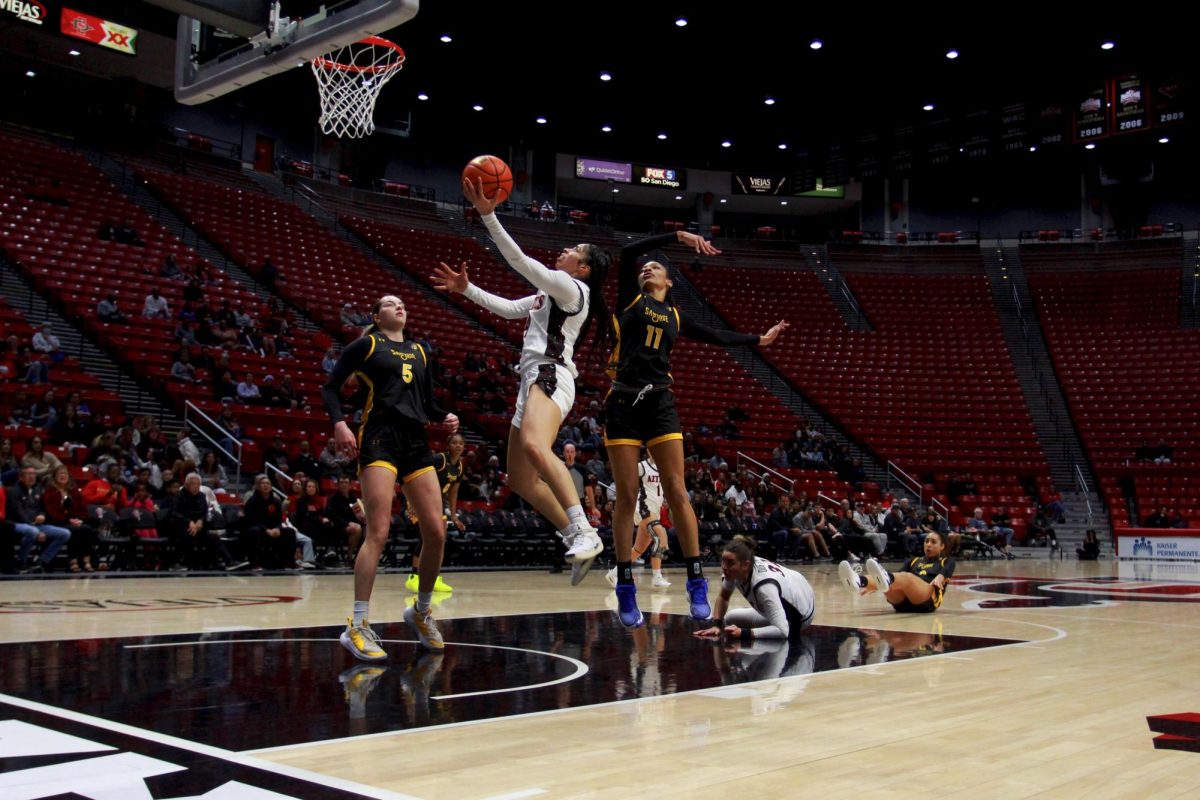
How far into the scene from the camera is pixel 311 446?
51.6 feet

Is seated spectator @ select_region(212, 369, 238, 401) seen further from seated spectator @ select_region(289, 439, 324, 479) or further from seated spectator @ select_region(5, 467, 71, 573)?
seated spectator @ select_region(5, 467, 71, 573)

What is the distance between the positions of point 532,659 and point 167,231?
2009cm

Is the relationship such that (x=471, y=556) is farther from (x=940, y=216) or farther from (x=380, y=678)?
(x=940, y=216)

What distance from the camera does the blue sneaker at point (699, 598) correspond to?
5.85 m

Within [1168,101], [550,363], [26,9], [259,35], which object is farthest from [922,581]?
[26,9]

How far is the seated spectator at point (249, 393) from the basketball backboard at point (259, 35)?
7.44 metres

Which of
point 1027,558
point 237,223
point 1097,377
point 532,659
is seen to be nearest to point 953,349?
point 1097,377

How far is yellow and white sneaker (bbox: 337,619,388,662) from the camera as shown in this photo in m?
4.81

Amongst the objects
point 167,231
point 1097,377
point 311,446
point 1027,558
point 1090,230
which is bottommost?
point 1027,558

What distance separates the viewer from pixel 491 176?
5.34 meters

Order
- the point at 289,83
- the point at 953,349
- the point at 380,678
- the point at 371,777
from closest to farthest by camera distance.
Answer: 1. the point at 371,777
2. the point at 380,678
3. the point at 289,83
4. the point at 953,349

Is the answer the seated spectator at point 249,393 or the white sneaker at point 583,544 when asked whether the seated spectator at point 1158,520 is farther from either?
the white sneaker at point 583,544

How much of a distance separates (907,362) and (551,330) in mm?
25516

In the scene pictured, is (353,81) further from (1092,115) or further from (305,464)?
(1092,115)
